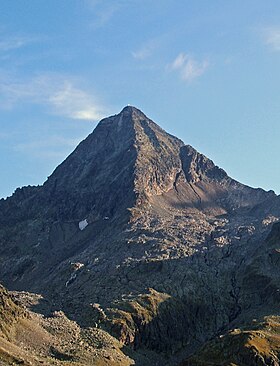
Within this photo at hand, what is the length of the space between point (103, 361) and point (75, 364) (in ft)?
60.3

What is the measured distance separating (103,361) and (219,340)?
1634 inches

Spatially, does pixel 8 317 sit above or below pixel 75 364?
above

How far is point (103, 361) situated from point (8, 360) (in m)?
44.9

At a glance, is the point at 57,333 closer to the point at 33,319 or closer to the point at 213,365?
the point at 33,319

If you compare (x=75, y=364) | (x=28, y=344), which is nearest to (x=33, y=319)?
(x=28, y=344)

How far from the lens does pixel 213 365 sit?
17625 centimetres

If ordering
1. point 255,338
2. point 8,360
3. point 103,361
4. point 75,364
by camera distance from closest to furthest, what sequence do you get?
point 8,360 → point 75,364 → point 103,361 → point 255,338

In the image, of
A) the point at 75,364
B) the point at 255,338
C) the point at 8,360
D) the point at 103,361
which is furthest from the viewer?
the point at 255,338

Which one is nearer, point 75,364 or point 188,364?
point 75,364

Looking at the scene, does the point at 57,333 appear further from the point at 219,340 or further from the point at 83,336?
the point at 219,340

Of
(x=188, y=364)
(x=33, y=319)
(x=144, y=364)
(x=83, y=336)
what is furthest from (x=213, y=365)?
(x=33, y=319)

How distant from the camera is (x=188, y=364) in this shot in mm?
184000

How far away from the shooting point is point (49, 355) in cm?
16138

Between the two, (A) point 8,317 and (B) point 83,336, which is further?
(B) point 83,336
